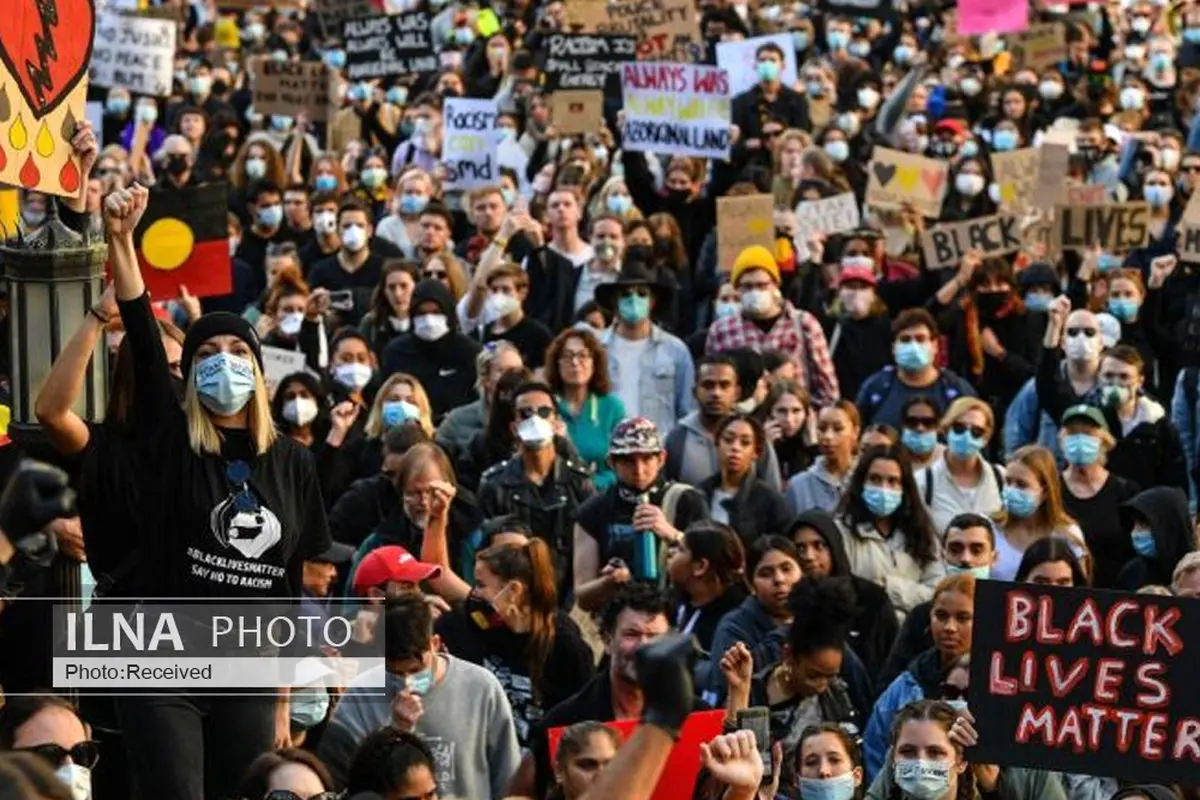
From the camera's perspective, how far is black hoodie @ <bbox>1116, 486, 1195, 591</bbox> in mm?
12266

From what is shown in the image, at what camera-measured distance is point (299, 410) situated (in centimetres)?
1379

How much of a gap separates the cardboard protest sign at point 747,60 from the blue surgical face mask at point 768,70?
0.19 feet

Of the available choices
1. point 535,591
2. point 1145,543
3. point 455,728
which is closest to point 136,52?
point 1145,543

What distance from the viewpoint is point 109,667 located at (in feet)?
26.6

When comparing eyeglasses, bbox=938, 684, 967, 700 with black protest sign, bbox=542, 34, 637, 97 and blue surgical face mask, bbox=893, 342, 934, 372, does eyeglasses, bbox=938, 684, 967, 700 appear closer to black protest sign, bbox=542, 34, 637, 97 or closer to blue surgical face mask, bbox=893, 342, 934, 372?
blue surgical face mask, bbox=893, 342, 934, 372

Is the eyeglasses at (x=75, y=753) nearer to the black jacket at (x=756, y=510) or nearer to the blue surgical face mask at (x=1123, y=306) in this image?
the black jacket at (x=756, y=510)

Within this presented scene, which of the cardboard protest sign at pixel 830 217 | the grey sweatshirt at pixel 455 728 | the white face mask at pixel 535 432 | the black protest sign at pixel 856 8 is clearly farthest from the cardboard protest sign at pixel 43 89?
the black protest sign at pixel 856 8

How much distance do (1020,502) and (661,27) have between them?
11078 mm

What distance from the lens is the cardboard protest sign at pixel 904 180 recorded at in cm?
1964

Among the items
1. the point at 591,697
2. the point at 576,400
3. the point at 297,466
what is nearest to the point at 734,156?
the point at 576,400

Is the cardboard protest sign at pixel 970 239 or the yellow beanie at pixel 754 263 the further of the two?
the cardboard protest sign at pixel 970 239

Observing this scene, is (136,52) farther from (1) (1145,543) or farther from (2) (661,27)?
(1) (1145,543)

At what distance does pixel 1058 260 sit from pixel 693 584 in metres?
7.21

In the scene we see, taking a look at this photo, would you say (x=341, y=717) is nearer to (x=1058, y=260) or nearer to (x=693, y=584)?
(x=693, y=584)
